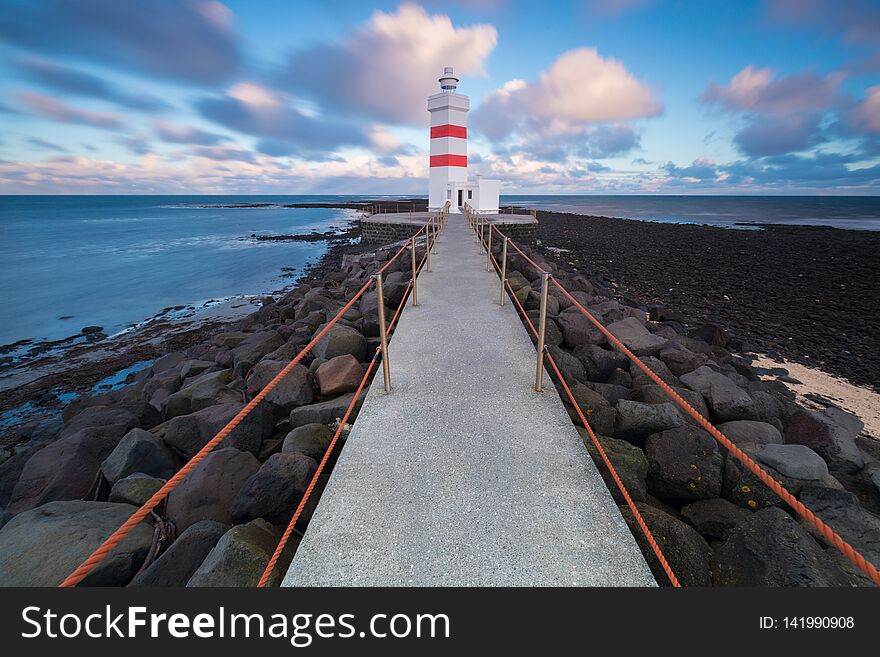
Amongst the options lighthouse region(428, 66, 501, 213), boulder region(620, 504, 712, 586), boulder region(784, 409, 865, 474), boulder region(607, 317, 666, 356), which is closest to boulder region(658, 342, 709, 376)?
boulder region(607, 317, 666, 356)

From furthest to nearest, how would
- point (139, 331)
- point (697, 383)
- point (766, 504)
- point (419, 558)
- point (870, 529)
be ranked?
point (139, 331) < point (697, 383) < point (766, 504) < point (870, 529) < point (419, 558)

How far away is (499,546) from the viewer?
7.10ft

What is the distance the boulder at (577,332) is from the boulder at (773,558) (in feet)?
10.0

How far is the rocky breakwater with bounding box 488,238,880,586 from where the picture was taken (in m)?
2.25

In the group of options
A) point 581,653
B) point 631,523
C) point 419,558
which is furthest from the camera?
point 631,523

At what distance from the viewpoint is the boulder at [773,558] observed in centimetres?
215

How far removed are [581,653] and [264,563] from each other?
1575mm

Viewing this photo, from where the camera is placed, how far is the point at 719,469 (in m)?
3.02

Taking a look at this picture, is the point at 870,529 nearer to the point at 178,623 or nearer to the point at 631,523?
the point at 631,523

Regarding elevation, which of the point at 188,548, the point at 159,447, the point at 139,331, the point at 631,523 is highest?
the point at 631,523

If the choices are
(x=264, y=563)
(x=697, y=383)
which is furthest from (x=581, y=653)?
(x=697, y=383)

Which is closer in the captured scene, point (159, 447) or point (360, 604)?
point (360, 604)

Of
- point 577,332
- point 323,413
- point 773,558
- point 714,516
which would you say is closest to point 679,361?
point 577,332

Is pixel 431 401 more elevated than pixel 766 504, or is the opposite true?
pixel 431 401
